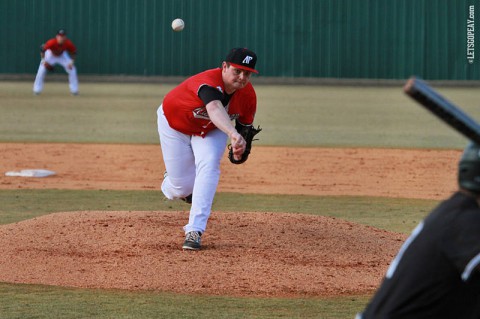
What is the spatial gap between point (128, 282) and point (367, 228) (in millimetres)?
2857

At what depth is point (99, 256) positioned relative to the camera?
765cm

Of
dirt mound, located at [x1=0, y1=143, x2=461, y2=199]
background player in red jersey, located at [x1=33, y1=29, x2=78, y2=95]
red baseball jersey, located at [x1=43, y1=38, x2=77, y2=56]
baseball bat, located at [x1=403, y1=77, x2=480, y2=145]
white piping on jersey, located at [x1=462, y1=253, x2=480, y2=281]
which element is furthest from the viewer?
red baseball jersey, located at [x1=43, y1=38, x2=77, y2=56]

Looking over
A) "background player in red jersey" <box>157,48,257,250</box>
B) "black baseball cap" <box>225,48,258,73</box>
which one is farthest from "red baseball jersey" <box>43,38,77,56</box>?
"black baseball cap" <box>225,48,258,73</box>

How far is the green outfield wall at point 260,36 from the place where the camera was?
3856 cm

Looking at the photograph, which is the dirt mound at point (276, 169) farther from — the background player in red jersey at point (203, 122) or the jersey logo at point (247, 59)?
the jersey logo at point (247, 59)

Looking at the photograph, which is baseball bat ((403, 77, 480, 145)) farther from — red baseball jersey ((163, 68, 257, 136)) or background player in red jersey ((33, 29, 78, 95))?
background player in red jersey ((33, 29, 78, 95))

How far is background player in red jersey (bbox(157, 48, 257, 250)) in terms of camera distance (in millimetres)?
7387

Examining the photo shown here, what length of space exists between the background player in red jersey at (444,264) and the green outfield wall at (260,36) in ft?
117

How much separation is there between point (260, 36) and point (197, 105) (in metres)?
31.5

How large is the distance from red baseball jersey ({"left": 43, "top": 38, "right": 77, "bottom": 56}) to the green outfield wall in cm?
774

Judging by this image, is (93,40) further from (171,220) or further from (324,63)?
(171,220)

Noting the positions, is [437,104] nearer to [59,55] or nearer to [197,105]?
[197,105]

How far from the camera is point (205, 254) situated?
24.8 feet

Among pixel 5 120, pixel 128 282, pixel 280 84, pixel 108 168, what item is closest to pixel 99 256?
pixel 128 282
